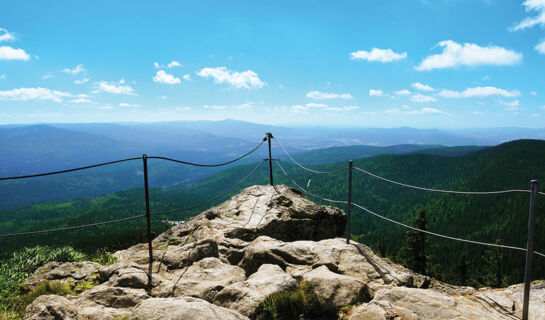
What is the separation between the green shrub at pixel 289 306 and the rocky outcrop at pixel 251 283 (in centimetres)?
11

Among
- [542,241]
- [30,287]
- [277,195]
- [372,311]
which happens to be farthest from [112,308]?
[542,241]

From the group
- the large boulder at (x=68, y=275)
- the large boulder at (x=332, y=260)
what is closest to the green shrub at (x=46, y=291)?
the large boulder at (x=68, y=275)

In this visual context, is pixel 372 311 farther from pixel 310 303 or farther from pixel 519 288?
→ pixel 519 288

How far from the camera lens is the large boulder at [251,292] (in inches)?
201

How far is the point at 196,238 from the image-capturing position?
9922mm

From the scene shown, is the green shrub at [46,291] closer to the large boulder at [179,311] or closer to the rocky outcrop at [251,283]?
the rocky outcrop at [251,283]

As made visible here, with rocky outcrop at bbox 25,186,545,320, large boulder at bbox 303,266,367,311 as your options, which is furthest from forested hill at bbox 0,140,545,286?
large boulder at bbox 303,266,367,311

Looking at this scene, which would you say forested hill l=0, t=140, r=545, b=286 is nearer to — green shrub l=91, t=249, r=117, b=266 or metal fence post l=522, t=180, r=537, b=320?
green shrub l=91, t=249, r=117, b=266

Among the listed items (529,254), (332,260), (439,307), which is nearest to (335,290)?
(332,260)

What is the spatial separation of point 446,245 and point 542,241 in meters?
32.4

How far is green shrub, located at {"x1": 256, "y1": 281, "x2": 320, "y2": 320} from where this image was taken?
5055 mm

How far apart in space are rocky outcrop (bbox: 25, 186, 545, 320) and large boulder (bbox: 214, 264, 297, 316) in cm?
2

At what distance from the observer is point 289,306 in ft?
17.1

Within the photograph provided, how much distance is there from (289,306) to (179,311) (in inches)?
78.1
